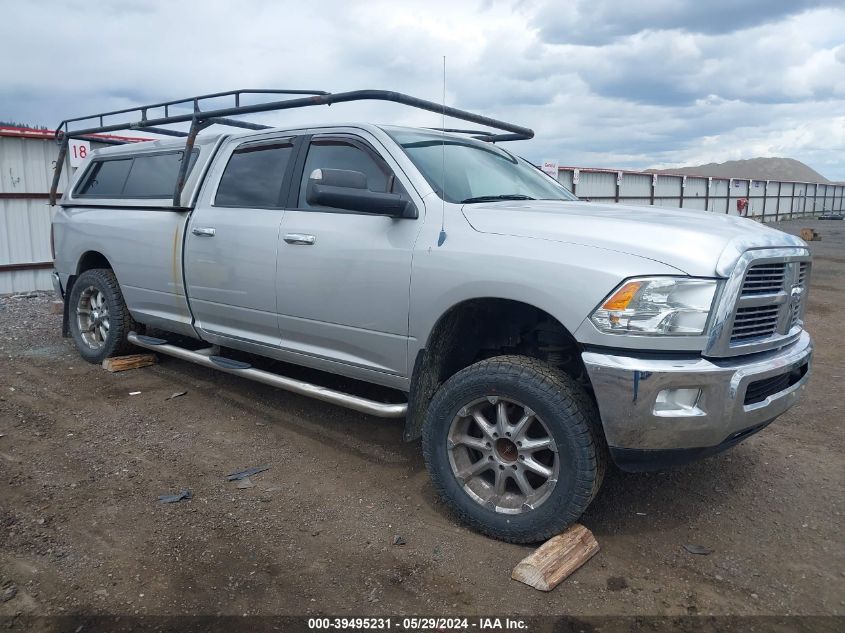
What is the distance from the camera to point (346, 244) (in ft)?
12.7

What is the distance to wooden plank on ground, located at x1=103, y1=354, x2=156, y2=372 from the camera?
20.0 feet

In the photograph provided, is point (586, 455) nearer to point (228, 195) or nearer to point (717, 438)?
point (717, 438)

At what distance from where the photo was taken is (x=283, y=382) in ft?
14.2

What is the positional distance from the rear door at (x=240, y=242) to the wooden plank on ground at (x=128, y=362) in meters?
1.52

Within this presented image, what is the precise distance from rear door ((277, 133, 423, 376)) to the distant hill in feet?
384

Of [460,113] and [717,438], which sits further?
[460,113]

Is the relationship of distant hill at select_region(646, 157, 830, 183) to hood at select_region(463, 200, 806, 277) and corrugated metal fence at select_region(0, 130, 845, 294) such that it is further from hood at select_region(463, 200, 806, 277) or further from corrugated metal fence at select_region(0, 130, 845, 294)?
hood at select_region(463, 200, 806, 277)

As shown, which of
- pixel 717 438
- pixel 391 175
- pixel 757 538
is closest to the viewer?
pixel 717 438

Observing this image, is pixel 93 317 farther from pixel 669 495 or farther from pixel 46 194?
pixel 46 194

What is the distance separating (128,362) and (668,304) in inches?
196

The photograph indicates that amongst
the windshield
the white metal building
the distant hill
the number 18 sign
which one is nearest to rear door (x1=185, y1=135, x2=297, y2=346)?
the windshield

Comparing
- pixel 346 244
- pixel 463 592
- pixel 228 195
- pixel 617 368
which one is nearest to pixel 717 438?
pixel 617 368

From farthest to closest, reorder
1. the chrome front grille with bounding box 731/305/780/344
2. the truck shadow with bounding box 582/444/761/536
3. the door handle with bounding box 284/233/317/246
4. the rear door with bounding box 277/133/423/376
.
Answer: the door handle with bounding box 284/233/317/246 < the rear door with bounding box 277/133/423/376 < the truck shadow with bounding box 582/444/761/536 < the chrome front grille with bounding box 731/305/780/344

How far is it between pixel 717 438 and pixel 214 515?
2.46 meters
